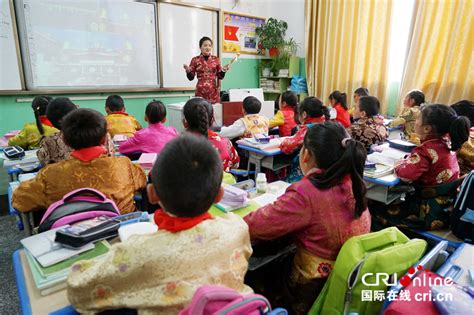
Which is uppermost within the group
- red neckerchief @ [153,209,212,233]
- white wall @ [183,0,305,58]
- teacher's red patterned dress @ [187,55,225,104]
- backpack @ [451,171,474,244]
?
white wall @ [183,0,305,58]

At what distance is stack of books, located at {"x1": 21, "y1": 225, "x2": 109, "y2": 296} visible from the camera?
0.94 m

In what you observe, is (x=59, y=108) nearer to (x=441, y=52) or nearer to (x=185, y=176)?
(x=185, y=176)

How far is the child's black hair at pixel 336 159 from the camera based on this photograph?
1.18 m

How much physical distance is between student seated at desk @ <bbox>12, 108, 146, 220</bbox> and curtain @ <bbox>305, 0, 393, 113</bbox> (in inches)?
179

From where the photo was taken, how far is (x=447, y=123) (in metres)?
1.96

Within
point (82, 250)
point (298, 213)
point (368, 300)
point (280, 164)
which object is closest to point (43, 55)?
point (280, 164)

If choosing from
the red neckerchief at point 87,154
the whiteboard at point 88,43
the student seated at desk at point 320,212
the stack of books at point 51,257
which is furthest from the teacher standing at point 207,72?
the stack of books at point 51,257

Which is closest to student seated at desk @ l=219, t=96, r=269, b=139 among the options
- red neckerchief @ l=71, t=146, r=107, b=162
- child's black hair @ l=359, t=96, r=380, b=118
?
child's black hair @ l=359, t=96, r=380, b=118

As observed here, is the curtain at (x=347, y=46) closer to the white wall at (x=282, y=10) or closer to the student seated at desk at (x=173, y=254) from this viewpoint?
the white wall at (x=282, y=10)

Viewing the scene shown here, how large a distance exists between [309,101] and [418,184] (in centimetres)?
123

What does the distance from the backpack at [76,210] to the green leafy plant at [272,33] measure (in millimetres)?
5500

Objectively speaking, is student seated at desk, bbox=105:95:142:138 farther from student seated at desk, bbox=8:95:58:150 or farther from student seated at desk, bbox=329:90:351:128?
student seated at desk, bbox=329:90:351:128

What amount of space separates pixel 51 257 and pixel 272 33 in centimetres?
587

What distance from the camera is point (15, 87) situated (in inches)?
153
